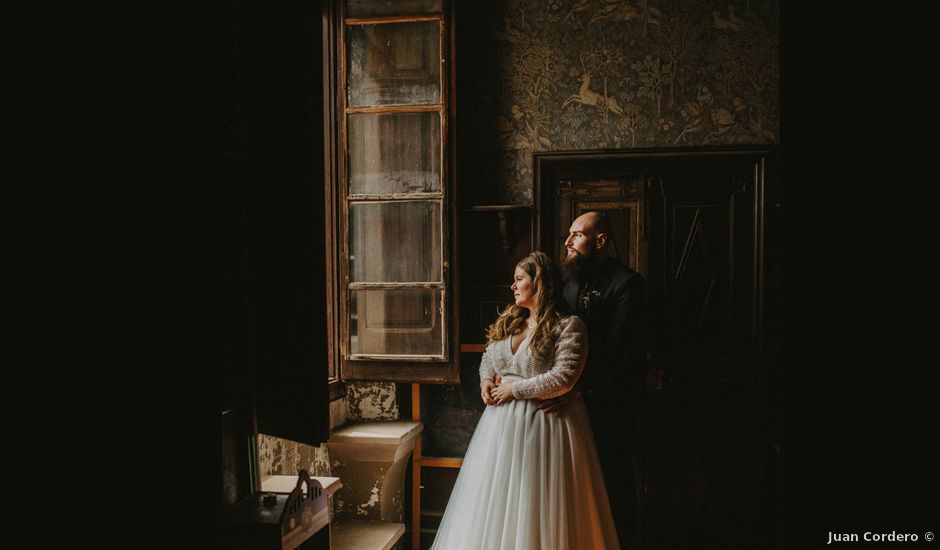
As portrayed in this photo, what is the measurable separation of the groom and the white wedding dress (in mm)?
238

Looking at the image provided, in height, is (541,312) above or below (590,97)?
below

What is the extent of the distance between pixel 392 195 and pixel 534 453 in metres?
1.41

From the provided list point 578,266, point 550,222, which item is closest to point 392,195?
point 550,222

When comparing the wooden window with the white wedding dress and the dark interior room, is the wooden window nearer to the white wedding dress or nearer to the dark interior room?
the dark interior room

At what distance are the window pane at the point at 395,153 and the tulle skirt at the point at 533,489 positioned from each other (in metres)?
1.21

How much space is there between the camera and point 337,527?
3334 mm

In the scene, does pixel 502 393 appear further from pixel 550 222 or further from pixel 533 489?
pixel 550 222

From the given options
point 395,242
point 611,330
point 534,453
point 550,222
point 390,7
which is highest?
point 390,7

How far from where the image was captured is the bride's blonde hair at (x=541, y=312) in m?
2.79

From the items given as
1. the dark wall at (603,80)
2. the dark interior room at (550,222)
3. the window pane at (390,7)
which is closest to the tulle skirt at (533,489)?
the dark interior room at (550,222)

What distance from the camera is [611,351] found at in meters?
3.00

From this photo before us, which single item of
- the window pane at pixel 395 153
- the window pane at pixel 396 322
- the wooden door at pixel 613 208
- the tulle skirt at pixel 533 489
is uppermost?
the window pane at pixel 395 153

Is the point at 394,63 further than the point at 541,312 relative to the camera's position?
Yes

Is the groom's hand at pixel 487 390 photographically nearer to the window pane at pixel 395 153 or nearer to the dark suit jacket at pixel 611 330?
the dark suit jacket at pixel 611 330
